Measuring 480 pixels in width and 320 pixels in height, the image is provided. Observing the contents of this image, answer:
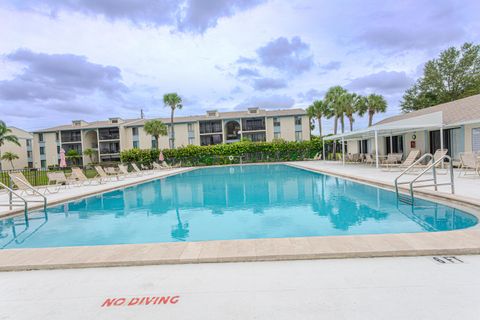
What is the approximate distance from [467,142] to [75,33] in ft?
72.7

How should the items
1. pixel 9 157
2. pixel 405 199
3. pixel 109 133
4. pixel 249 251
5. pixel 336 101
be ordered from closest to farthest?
1. pixel 249 251
2. pixel 405 199
3. pixel 336 101
4. pixel 9 157
5. pixel 109 133

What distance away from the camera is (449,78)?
3688 centimetres

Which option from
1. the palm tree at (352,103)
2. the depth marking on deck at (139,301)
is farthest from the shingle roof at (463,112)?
the depth marking on deck at (139,301)

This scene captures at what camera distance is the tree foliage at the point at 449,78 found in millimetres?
35438

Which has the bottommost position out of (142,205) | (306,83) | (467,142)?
(142,205)

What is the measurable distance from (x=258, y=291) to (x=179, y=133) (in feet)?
146

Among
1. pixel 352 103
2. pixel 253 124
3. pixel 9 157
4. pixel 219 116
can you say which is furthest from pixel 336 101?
pixel 9 157

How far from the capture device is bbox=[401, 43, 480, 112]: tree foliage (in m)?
35.4

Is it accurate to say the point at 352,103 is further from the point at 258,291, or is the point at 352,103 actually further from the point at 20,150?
the point at 20,150

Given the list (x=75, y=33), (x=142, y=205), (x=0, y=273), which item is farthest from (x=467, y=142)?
(x=75, y=33)

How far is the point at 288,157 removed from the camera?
3334 centimetres

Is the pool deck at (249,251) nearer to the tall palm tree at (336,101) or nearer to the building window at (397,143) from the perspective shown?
the building window at (397,143)

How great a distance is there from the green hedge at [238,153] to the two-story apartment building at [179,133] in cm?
1035

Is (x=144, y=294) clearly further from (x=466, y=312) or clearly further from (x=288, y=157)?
(x=288, y=157)
